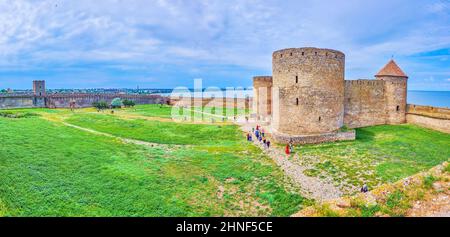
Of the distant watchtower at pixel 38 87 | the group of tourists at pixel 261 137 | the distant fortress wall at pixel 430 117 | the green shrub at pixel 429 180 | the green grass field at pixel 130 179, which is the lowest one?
the green grass field at pixel 130 179

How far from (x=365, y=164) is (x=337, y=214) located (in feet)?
32.5

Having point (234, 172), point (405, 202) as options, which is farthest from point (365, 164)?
point (405, 202)

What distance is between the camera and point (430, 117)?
73.7 feet

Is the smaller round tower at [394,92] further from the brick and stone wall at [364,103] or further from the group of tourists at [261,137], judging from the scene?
the group of tourists at [261,137]

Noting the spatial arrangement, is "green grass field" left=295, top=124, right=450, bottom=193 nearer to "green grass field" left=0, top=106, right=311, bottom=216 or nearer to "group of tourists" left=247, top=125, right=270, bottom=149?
"group of tourists" left=247, top=125, right=270, bottom=149

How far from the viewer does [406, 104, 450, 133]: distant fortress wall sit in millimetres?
21625

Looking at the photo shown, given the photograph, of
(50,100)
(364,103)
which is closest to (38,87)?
(50,100)

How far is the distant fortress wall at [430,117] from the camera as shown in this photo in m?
21.6

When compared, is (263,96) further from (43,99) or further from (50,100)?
(43,99)

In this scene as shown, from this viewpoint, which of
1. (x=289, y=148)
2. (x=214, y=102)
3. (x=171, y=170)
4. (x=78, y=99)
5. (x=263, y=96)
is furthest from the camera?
(x=214, y=102)

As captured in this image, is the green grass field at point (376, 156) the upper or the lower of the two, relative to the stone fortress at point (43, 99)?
lower

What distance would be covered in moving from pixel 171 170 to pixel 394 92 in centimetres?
2018

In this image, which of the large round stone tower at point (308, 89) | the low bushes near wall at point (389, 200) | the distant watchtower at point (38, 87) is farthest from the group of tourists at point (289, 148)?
the distant watchtower at point (38, 87)

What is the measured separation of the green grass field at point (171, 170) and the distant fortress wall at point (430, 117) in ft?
5.94
